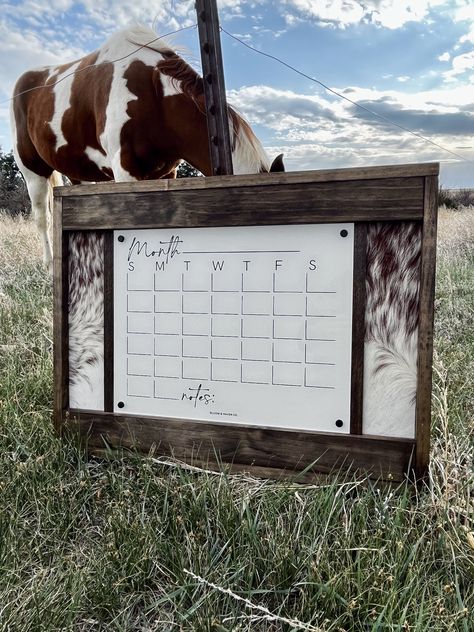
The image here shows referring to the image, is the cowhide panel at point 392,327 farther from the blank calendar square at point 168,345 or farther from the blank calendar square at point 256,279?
the blank calendar square at point 168,345

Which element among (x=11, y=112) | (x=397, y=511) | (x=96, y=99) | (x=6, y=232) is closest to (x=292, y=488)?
(x=397, y=511)

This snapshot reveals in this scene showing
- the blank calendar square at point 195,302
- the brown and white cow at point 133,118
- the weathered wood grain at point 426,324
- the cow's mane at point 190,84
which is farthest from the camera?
the brown and white cow at point 133,118

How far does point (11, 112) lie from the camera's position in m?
3.78

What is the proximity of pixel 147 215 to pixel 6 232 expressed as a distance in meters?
5.04

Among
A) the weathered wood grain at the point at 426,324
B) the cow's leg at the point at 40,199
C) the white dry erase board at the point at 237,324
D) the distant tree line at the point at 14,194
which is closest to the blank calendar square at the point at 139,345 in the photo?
the white dry erase board at the point at 237,324

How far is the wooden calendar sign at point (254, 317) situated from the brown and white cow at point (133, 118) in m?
0.55

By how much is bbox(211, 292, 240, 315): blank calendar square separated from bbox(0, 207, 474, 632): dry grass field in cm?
39

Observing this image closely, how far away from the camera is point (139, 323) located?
1430 mm

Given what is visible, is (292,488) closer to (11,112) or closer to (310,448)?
(310,448)

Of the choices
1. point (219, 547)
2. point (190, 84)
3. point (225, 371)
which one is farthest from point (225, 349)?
point (190, 84)

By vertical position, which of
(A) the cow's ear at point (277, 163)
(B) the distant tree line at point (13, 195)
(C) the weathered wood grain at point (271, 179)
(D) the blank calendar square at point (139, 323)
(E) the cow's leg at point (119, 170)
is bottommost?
(D) the blank calendar square at point (139, 323)

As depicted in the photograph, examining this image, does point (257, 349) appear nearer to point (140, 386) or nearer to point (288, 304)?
point (288, 304)

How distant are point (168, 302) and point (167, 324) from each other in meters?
0.06

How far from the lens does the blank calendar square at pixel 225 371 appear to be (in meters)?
1.34
